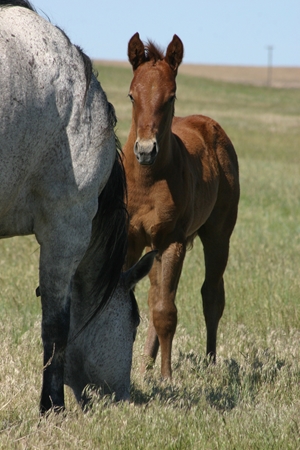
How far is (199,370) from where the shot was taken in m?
5.26

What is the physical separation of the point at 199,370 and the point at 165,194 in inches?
55.2

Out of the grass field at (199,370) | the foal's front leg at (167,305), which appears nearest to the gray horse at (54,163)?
the grass field at (199,370)

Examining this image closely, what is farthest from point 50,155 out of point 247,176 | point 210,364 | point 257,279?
point 247,176

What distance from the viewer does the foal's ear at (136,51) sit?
17.1 ft

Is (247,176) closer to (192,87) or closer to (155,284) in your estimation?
(155,284)

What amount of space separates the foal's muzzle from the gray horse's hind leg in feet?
3.59

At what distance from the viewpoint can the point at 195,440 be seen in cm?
353

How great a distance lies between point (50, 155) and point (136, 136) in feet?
6.19

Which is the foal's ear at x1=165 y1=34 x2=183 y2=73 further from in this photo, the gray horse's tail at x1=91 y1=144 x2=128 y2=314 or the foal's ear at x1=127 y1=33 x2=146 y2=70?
the gray horse's tail at x1=91 y1=144 x2=128 y2=314

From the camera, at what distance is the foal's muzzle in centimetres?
472

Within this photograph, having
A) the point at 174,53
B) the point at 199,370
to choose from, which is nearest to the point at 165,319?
the point at 199,370

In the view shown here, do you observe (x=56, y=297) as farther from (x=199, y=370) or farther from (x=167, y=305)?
(x=199, y=370)

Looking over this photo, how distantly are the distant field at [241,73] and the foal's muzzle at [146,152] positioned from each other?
92842 millimetres

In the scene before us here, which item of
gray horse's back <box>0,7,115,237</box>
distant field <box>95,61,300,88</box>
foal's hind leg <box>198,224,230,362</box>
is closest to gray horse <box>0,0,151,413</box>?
gray horse's back <box>0,7,115,237</box>
